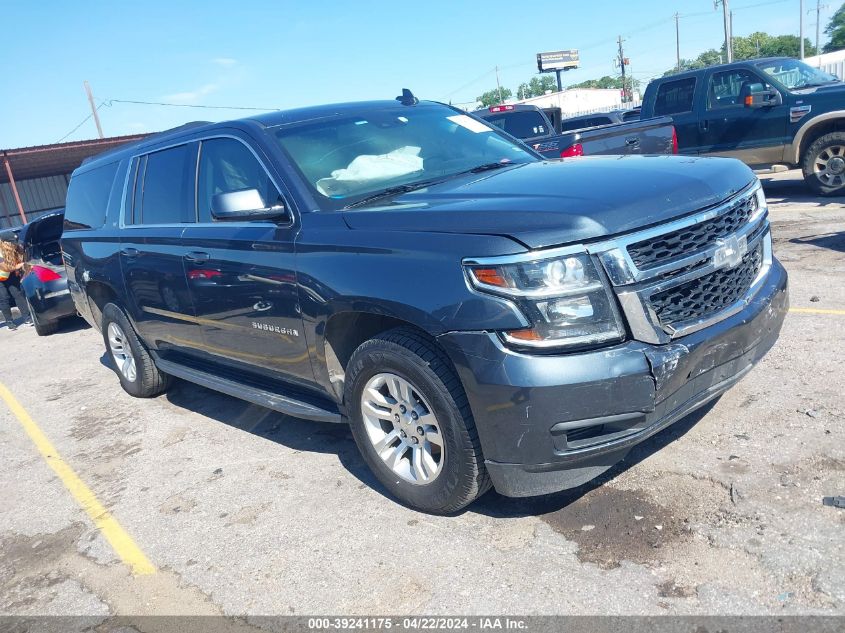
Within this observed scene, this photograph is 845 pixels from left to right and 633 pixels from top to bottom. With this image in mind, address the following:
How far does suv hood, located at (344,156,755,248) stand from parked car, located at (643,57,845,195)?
26.0 feet

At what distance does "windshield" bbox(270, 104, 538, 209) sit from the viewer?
160 inches

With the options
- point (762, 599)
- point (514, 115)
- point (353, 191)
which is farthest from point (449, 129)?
point (514, 115)

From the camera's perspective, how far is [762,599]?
8.72ft

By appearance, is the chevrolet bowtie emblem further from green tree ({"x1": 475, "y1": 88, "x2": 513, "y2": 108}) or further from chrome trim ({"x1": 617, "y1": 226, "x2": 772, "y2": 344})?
green tree ({"x1": 475, "y1": 88, "x2": 513, "y2": 108})

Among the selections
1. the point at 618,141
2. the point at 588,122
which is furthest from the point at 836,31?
the point at 618,141

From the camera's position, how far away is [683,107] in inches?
478

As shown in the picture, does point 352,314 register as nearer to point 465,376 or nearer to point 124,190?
point 465,376

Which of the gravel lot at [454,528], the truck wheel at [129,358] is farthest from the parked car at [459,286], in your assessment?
the truck wheel at [129,358]

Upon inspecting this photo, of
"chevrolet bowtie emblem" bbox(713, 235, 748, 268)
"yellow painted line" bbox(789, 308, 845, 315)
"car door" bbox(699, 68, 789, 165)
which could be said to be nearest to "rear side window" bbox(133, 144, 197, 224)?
"chevrolet bowtie emblem" bbox(713, 235, 748, 268)

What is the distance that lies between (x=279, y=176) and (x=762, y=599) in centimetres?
299

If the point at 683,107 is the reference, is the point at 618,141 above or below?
below

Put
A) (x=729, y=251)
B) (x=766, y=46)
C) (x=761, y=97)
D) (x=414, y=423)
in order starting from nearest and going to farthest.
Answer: (x=729, y=251), (x=414, y=423), (x=761, y=97), (x=766, y=46)

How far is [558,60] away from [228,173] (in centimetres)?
8882

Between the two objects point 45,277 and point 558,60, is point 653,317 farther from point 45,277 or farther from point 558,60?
point 558,60
